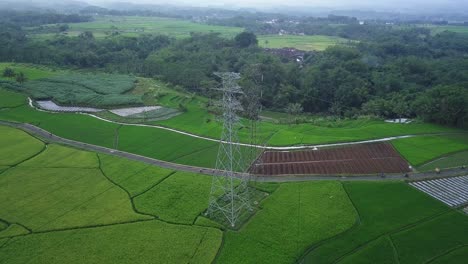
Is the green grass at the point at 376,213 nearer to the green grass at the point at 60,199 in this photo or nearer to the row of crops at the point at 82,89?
the green grass at the point at 60,199

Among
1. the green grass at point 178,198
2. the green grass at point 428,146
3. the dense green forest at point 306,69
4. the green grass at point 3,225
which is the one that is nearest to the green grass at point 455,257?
the green grass at point 428,146

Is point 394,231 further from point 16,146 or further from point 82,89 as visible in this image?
point 82,89

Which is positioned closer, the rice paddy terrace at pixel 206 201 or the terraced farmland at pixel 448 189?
the rice paddy terrace at pixel 206 201

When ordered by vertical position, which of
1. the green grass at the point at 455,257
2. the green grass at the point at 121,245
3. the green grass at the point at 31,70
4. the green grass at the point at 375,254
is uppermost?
the green grass at the point at 31,70

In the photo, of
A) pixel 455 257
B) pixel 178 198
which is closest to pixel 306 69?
pixel 178 198

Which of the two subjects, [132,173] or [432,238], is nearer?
[432,238]

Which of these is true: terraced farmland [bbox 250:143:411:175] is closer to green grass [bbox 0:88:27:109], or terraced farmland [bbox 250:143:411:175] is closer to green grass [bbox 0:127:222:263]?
green grass [bbox 0:127:222:263]

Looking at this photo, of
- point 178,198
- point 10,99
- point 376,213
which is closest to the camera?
point 376,213
